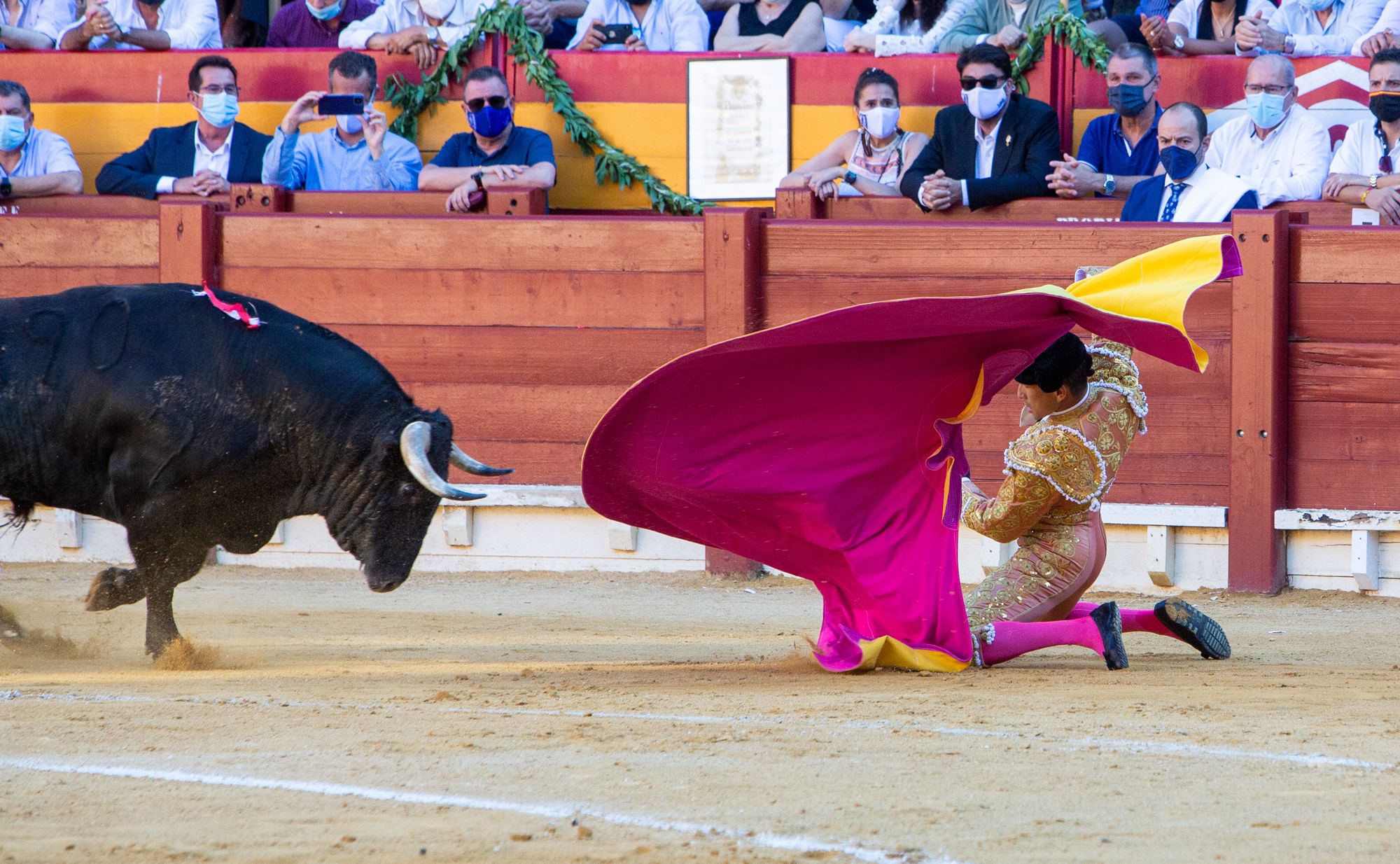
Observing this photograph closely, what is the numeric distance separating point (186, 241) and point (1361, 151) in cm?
491

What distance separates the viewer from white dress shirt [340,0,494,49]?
8.40 meters

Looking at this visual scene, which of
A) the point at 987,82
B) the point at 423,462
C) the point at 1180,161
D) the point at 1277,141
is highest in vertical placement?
the point at 987,82

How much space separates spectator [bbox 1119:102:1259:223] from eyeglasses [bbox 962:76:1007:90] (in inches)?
26.4

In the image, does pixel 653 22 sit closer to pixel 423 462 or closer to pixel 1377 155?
pixel 1377 155

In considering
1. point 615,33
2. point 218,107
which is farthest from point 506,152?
point 218,107

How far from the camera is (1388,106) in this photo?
21.4 ft

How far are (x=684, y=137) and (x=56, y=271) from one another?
2891mm

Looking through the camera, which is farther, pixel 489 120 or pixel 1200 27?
pixel 1200 27

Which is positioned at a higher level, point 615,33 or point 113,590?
point 615,33

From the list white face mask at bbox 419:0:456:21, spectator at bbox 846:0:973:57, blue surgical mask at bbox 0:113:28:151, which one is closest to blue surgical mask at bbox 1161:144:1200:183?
spectator at bbox 846:0:973:57

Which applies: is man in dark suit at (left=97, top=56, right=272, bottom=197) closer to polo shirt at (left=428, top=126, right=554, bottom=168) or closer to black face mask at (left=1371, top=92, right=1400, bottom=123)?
polo shirt at (left=428, top=126, right=554, bottom=168)

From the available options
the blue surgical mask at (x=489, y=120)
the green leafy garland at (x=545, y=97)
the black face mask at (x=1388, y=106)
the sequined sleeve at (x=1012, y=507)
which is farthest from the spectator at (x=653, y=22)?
the sequined sleeve at (x=1012, y=507)

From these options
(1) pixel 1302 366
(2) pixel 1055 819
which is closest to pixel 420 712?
(2) pixel 1055 819

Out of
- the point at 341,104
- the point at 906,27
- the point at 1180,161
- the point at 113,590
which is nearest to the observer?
the point at 113,590
